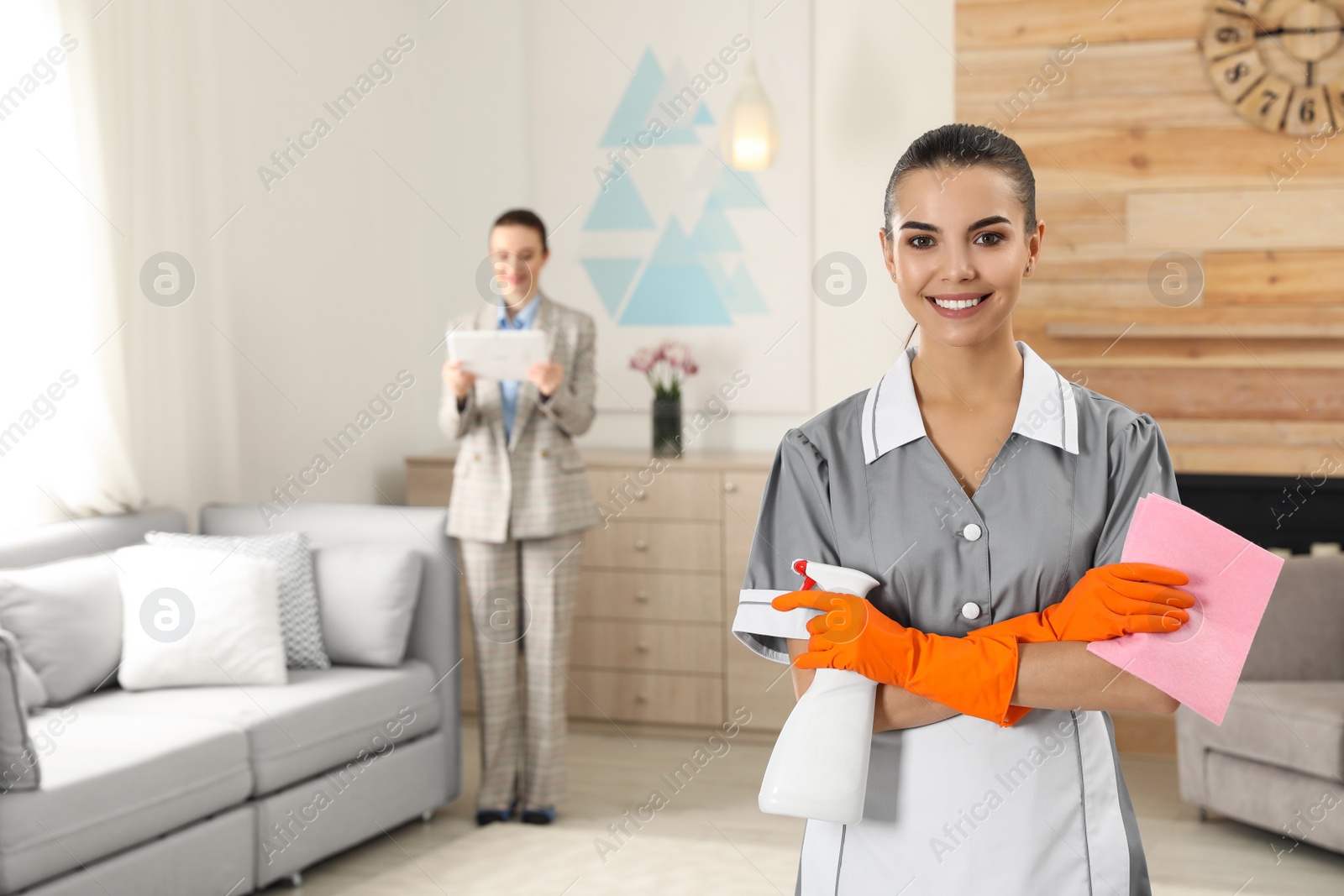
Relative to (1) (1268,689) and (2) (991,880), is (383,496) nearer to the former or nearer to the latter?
(1) (1268,689)

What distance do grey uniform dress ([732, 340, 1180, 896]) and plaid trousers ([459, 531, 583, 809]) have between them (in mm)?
2104

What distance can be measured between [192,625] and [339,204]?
6.10 feet

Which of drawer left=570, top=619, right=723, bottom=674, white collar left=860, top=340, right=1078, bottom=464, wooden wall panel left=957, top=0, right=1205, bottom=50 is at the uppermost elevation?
wooden wall panel left=957, top=0, right=1205, bottom=50

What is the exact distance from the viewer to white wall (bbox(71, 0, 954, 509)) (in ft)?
Answer: 11.0

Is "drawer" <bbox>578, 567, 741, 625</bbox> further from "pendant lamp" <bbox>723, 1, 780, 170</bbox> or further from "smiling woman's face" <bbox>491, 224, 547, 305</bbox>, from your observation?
"pendant lamp" <bbox>723, 1, 780, 170</bbox>

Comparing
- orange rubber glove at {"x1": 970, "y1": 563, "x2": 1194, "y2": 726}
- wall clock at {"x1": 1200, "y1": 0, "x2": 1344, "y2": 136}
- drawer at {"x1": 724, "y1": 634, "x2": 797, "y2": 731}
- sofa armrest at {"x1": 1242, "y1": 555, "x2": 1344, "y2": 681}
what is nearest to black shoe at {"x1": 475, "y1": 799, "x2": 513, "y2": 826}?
drawer at {"x1": 724, "y1": 634, "x2": 797, "y2": 731}

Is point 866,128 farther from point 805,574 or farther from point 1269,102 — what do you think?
point 805,574

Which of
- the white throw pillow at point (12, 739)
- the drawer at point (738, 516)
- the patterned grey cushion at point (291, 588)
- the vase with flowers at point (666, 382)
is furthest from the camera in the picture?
the vase with flowers at point (666, 382)

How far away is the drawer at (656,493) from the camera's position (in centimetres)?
394

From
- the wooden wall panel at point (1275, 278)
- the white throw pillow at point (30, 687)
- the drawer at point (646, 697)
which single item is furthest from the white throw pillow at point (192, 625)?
the wooden wall panel at point (1275, 278)

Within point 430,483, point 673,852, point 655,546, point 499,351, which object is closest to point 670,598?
point 655,546

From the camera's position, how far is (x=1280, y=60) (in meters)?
3.61

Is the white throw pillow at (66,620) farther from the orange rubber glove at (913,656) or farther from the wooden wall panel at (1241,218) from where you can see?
the wooden wall panel at (1241,218)

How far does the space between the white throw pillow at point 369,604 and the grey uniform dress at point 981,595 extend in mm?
2148
